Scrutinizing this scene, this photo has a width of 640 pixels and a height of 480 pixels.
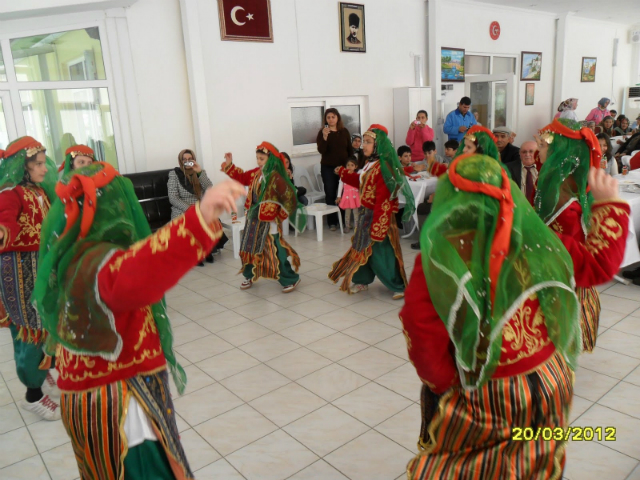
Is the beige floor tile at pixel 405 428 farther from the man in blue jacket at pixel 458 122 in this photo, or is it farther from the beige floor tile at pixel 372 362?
the man in blue jacket at pixel 458 122

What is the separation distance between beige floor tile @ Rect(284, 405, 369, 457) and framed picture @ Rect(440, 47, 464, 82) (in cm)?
743

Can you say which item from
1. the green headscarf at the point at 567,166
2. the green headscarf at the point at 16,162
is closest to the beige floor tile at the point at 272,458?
the green headscarf at the point at 567,166

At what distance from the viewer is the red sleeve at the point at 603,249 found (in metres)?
1.49

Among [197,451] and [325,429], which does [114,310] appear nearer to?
[197,451]

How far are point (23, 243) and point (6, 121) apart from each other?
12.0 feet

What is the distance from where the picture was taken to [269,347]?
3.31 metres

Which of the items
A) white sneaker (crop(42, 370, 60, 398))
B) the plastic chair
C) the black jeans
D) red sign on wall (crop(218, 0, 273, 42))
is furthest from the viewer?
the plastic chair

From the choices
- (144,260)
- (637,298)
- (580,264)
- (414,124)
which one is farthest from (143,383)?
(414,124)

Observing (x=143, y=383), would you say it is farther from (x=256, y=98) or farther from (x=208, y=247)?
(x=256, y=98)

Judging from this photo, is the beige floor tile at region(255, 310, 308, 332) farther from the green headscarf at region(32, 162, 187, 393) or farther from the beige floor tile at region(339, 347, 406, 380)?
the green headscarf at region(32, 162, 187, 393)

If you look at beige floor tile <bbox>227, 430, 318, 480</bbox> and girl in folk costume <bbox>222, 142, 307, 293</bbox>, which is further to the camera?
girl in folk costume <bbox>222, 142, 307, 293</bbox>

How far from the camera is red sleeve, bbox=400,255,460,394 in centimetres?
125

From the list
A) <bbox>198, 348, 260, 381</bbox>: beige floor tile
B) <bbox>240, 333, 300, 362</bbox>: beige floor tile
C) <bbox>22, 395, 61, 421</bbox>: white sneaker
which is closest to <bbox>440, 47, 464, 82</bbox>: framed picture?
<bbox>240, 333, 300, 362</bbox>: beige floor tile

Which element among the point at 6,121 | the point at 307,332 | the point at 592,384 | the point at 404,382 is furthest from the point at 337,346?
the point at 6,121
